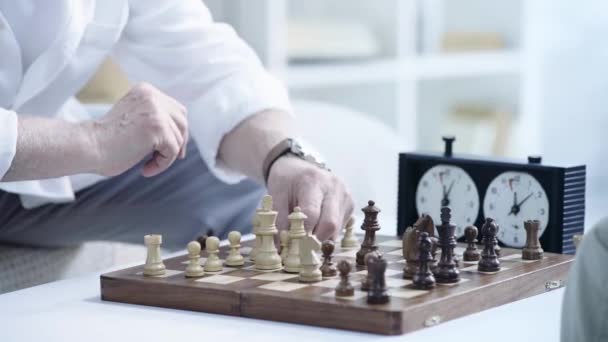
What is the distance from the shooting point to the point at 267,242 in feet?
4.22

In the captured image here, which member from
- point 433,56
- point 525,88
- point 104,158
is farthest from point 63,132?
point 525,88

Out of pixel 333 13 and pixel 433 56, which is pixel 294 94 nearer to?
pixel 333 13

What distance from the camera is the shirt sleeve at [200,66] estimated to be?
5.87 ft

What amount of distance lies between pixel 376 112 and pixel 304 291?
2967 mm

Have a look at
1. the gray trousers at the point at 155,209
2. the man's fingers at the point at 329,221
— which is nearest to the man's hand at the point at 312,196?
the man's fingers at the point at 329,221

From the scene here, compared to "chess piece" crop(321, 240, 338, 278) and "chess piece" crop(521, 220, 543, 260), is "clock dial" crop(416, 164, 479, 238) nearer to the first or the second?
"chess piece" crop(521, 220, 543, 260)

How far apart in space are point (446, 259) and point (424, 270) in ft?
0.18

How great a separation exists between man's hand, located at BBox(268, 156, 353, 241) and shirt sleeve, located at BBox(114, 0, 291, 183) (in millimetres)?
248

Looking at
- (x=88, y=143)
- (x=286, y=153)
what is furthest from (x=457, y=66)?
(x=88, y=143)

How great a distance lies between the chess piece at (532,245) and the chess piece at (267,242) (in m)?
0.32

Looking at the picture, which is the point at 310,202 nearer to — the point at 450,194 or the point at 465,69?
the point at 450,194

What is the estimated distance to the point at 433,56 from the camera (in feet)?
13.5

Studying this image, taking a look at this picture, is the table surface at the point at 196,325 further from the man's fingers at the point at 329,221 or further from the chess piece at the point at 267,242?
the man's fingers at the point at 329,221

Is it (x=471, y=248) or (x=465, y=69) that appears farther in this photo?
(x=465, y=69)
